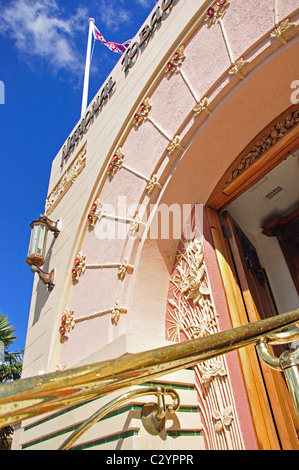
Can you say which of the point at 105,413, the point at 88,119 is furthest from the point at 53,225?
the point at 105,413

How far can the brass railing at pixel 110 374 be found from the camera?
0.88 m

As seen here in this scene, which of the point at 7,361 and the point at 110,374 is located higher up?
the point at 7,361

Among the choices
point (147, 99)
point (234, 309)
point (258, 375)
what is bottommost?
point (258, 375)

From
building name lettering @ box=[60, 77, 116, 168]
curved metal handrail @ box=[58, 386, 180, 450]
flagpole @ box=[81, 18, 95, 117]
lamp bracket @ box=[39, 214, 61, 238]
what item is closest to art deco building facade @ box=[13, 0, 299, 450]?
lamp bracket @ box=[39, 214, 61, 238]

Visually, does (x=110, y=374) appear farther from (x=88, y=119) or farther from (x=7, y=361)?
(x=7, y=361)

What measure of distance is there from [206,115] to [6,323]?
9.28 meters

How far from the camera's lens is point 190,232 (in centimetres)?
346

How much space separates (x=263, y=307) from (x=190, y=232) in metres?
1.16

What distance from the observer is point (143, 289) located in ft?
11.1

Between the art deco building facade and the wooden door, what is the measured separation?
0.01 metres

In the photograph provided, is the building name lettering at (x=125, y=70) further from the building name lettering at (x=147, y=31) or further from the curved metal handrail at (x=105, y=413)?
the curved metal handrail at (x=105, y=413)

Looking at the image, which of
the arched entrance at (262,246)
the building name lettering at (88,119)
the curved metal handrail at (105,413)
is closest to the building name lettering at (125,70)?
the building name lettering at (88,119)

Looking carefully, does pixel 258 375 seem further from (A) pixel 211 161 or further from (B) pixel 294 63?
(B) pixel 294 63
